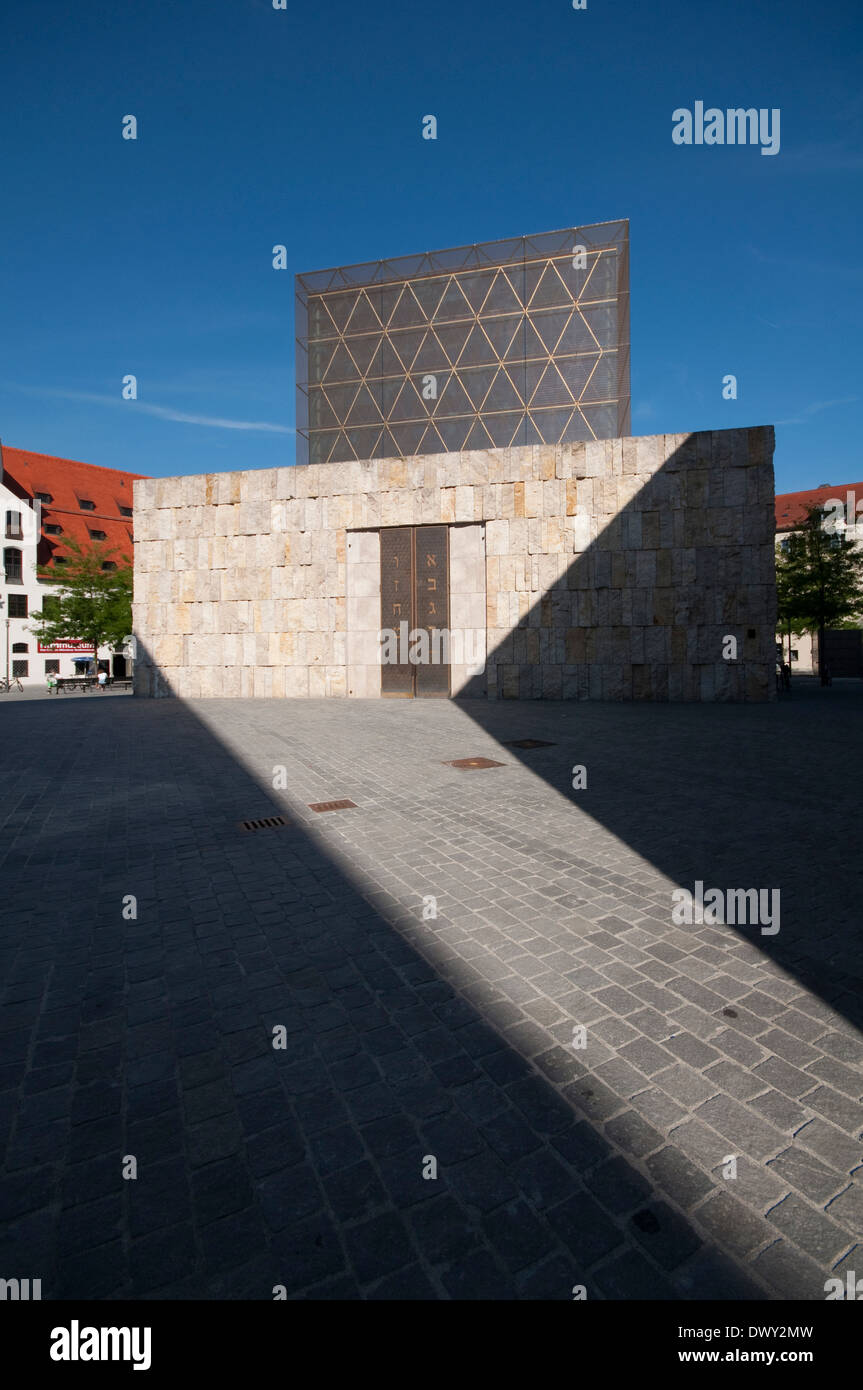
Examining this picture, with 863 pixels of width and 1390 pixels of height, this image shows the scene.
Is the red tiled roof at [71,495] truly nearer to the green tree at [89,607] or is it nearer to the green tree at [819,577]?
the green tree at [89,607]

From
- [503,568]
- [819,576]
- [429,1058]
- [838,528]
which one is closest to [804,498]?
[838,528]

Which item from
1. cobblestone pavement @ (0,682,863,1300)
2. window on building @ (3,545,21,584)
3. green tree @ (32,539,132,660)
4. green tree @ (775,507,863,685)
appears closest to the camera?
cobblestone pavement @ (0,682,863,1300)

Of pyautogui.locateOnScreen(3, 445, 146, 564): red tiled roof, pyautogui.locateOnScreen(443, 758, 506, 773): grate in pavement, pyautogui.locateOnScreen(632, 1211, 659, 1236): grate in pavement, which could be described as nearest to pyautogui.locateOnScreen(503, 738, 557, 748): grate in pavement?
pyautogui.locateOnScreen(443, 758, 506, 773): grate in pavement

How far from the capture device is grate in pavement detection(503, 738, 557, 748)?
39.0 ft

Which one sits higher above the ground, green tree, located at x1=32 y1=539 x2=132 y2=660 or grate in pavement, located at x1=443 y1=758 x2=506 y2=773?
green tree, located at x1=32 y1=539 x2=132 y2=660

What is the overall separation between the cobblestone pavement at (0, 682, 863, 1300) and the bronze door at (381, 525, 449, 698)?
51.6 feet

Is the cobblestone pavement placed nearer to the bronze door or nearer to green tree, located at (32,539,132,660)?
the bronze door

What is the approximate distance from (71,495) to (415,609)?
5496 centimetres

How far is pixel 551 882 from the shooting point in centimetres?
519

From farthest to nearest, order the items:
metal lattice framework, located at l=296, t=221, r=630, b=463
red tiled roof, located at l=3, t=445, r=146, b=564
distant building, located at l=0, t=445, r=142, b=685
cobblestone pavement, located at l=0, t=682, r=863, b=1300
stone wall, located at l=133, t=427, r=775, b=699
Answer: red tiled roof, located at l=3, t=445, r=146, b=564 → distant building, located at l=0, t=445, r=142, b=685 → metal lattice framework, located at l=296, t=221, r=630, b=463 → stone wall, located at l=133, t=427, r=775, b=699 → cobblestone pavement, located at l=0, t=682, r=863, b=1300

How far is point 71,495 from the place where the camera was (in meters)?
63.3

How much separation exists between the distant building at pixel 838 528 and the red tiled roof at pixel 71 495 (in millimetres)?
55320

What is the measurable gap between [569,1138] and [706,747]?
10047mm
